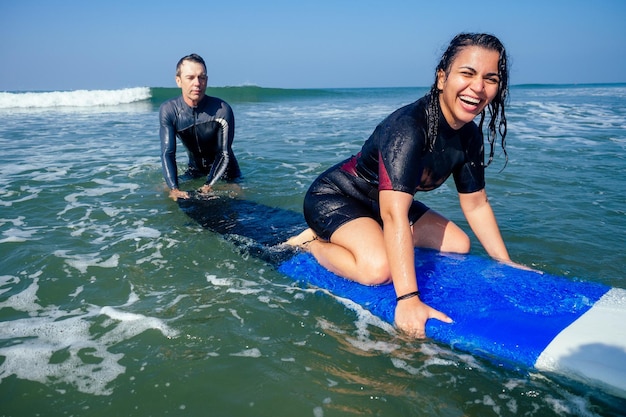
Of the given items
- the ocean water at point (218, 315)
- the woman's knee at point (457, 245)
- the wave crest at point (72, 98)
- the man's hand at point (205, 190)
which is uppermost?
the wave crest at point (72, 98)

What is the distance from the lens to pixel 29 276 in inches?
140

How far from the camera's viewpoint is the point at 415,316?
2621 mm

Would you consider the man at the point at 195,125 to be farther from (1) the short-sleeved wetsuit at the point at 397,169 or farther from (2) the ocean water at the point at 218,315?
(1) the short-sleeved wetsuit at the point at 397,169

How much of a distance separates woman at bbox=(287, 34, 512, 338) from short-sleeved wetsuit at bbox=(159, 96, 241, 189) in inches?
105

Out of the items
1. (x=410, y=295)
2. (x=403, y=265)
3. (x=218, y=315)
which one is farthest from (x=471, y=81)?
(x=218, y=315)

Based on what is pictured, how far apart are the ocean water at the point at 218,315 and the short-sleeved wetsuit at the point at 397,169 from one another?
0.67 meters

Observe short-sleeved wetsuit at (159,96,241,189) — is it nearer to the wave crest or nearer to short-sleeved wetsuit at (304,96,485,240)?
short-sleeved wetsuit at (304,96,485,240)

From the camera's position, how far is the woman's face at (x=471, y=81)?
2545mm

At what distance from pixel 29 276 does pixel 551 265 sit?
14.2 ft

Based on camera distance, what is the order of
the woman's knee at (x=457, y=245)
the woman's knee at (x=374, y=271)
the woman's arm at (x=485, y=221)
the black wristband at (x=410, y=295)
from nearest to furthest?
the black wristband at (x=410, y=295), the woman's knee at (x=374, y=271), the woman's arm at (x=485, y=221), the woman's knee at (x=457, y=245)

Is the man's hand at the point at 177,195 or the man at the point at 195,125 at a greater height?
the man at the point at 195,125

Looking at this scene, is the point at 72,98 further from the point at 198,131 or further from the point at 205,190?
the point at 205,190

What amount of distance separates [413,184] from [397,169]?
5.6 inches

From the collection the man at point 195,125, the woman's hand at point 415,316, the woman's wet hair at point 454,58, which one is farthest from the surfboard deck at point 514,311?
the man at point 195,125
